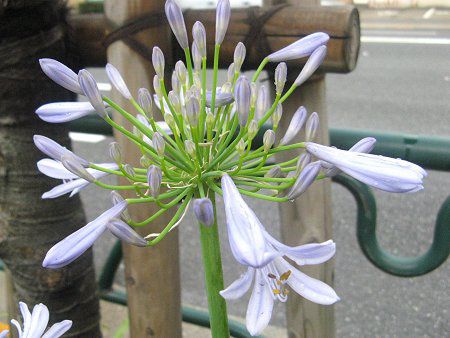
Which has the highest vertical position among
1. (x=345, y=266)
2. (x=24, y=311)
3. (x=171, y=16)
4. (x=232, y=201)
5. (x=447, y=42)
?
(x=171, y=16)

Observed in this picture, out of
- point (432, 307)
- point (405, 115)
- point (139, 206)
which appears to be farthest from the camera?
point (405, 115)

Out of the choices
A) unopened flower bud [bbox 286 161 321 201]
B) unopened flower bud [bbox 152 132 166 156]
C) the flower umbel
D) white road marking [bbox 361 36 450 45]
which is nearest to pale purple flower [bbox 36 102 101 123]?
the flower umbel

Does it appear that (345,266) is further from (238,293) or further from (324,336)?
(238,293)

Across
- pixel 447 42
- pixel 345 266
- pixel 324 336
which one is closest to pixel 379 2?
pixel 447 42

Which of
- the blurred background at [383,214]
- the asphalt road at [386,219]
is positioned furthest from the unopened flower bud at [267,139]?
the asphalt road at [386,219]

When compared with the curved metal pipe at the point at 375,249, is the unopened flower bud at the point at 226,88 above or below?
above

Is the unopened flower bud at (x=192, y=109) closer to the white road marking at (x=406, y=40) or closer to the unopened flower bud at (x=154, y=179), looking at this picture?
the unopened flower bud at (x=154, y=179)

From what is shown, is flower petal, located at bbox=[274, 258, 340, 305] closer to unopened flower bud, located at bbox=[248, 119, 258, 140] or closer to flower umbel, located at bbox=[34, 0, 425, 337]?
flower umbel, located at bbox=[34, 0, 425, 337]
